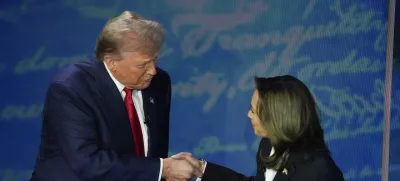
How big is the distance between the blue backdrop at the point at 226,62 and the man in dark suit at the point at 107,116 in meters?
1.36

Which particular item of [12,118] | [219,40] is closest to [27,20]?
[12,118]

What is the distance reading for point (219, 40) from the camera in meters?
4.14

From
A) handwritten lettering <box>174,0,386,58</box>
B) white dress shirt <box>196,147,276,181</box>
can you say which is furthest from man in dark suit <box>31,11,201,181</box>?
handwritten lettering <box>174,0,386,58</box>

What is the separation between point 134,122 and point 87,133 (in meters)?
0.22

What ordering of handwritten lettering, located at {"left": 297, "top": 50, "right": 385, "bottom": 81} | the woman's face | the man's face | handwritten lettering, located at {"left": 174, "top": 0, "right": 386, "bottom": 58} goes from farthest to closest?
handwritten lettering, located at {"left": 297, "top": 50, "right": 385, "bottom": 81}
handwritten lettering, located at {"left": 174, "top": 0, "right": 386, "bottom": 58}
the man's face
the woman's face

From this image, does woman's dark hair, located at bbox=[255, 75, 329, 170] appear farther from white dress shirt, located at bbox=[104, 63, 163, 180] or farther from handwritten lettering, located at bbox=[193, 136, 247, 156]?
handwritten lettering, located at bbox=[193, 136, 247, 156]

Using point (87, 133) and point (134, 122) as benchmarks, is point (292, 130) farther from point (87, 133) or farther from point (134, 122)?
point (87, 133)

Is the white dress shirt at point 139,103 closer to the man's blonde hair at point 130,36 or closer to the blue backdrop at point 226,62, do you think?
the man's blonde hair at point 130,36

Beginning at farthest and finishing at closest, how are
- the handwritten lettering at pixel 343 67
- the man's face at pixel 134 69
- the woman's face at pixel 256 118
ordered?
the handwritten lettering at pixel 343 67 < the man's face at pixel 134 69 < the woman's face at pixel 256 118

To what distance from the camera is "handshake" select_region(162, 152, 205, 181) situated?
2633 millimetres

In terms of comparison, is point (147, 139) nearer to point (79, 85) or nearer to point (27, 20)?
point (79, 85)

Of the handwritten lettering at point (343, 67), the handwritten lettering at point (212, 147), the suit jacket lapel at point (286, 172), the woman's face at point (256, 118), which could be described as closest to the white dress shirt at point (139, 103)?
the woman's face at point (256, 118)

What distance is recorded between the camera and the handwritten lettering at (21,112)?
12.9 feet

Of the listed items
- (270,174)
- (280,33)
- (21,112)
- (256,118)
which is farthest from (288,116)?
(21,112)
